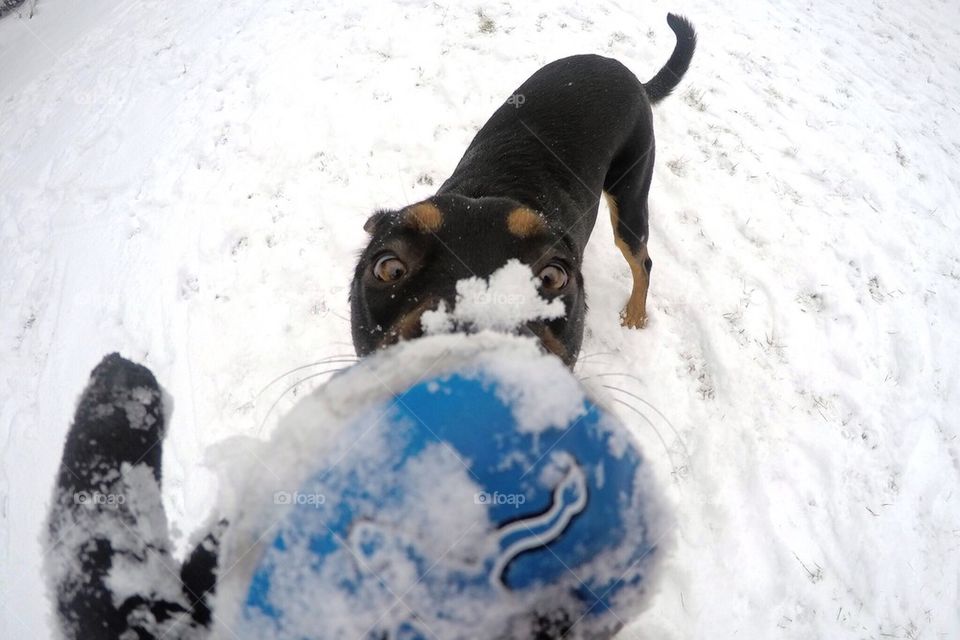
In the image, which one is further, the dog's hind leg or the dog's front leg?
the dog's hind leg

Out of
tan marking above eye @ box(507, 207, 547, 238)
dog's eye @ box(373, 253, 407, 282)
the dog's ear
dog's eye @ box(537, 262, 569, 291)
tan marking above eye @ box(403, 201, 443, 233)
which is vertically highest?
tan marking above eye @ box(403, 201, 443, 233)

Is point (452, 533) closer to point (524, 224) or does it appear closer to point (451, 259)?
point (451, 259)

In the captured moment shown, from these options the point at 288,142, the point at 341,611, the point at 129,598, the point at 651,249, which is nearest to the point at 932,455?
the point at 651,249

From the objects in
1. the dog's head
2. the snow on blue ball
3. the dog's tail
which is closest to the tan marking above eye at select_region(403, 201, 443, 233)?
the dog's head

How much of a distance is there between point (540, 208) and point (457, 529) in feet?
6.22

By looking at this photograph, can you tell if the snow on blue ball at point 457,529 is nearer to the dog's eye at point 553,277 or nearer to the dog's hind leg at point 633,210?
the dog's eye at point 553,277

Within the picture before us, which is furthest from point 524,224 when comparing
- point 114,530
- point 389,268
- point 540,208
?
point 114,530

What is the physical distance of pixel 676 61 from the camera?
141 inches

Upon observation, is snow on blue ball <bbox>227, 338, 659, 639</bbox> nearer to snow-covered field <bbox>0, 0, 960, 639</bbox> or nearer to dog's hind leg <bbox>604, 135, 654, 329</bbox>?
snow-covered field <bbox>0, 0, 960, 639</bbox>

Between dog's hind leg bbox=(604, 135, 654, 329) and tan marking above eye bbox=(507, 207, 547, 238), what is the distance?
5.55 ft

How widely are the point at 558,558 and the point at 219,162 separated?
441 centimetres

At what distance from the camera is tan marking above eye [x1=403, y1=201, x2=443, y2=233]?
5.52 feet

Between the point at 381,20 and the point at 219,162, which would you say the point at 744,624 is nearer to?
the point at 219,162

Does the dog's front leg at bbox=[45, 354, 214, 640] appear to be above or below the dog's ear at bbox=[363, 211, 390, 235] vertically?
above
